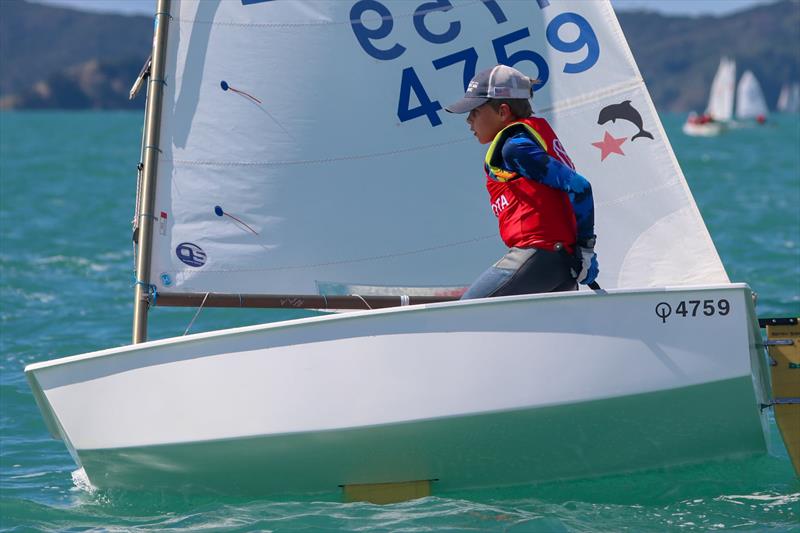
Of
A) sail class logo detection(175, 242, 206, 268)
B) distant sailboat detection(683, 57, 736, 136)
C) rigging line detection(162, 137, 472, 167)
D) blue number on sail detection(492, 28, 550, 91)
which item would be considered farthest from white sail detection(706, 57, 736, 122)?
sail class logo detection(175, 242, 206, 268)

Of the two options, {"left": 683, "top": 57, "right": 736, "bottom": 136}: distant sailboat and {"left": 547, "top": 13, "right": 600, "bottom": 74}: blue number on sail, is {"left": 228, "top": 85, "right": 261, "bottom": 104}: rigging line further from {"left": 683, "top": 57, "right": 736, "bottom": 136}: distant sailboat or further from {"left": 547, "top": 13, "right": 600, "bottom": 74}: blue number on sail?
{"left": 683, "top": 57, "right": 736, "bottom": 136}: distant sailboat

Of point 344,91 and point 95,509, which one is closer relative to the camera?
point 95,509

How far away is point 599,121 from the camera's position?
16.8 feet

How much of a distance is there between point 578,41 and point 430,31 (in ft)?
2.02

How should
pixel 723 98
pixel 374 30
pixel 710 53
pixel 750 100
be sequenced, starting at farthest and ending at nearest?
pixel 710 53, pixel 750 100, pixel 723 98, pixel 374 30

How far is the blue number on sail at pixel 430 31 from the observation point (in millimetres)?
5145

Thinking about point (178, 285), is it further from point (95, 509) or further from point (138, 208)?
Result: point (95, 509)

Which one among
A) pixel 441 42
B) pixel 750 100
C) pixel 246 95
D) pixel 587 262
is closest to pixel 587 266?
pixel 587 262

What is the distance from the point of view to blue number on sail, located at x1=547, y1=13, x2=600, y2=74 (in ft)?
16.7

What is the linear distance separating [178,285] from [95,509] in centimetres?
93

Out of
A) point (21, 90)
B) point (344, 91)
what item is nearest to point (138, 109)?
point (21, 90)

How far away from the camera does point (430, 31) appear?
5164mm

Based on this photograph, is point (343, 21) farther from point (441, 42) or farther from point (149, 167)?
point (149, 167)

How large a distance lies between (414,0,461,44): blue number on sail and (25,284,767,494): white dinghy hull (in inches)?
57.0
